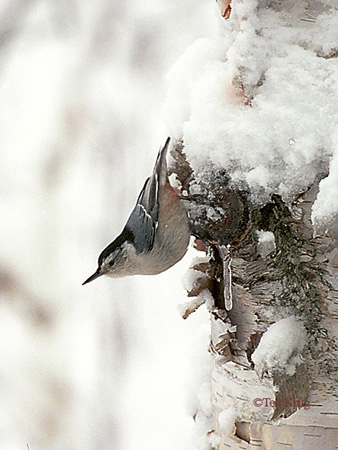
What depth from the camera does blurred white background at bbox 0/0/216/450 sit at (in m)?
1.19

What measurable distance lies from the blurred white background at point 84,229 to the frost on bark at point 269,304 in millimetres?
225

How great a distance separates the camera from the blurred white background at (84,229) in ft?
3.91

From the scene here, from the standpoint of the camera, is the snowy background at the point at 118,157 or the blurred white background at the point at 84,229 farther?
the blurred white background at the point at 84,229

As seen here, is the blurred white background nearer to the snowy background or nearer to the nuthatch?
the snowy background

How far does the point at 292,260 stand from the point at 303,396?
0.16m

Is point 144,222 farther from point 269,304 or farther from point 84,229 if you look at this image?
point 84,229

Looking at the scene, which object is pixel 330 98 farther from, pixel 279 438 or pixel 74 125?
pixel 74 125

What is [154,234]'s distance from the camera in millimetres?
745

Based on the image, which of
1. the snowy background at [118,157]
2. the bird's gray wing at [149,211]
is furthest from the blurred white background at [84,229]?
the bird's gray wing at [149,211]

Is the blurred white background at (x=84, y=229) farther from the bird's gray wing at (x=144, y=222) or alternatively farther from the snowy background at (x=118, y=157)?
the bird's gray wing at (x=144, y=222)

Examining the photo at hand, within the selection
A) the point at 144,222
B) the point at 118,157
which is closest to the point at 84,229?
the point at 118,157

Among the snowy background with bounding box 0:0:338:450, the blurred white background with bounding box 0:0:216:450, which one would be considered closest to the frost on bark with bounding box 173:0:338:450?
the snowy background with bounding box 0:0:338:450

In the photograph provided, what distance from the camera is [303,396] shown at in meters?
0.71

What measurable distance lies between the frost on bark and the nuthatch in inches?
1.0
